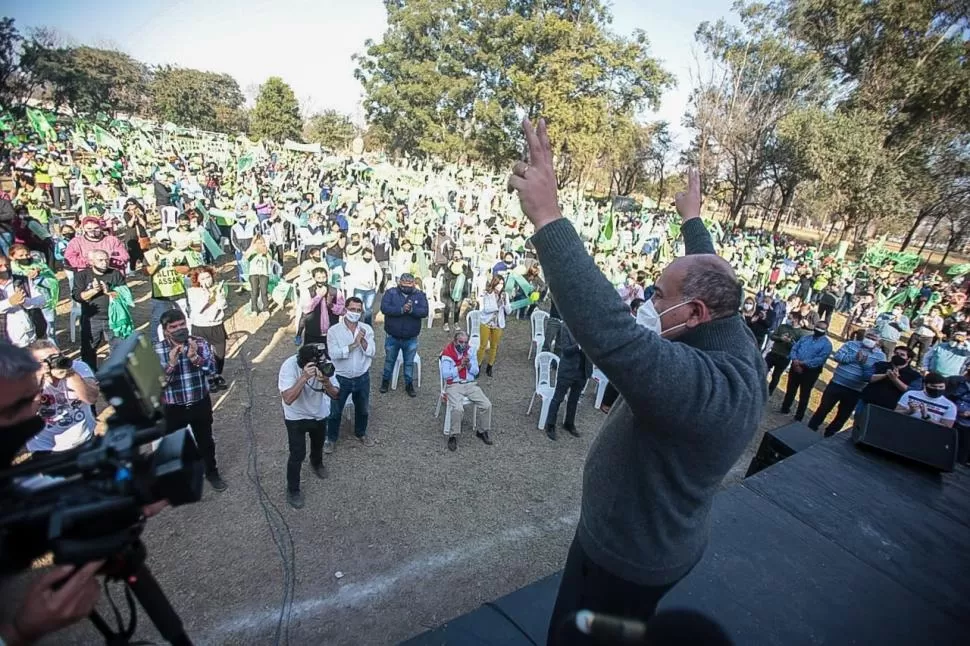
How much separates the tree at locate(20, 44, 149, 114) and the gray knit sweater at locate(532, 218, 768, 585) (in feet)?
133

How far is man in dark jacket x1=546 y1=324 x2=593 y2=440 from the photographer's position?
6.26 metres

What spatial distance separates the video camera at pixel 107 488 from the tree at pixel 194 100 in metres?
61.6

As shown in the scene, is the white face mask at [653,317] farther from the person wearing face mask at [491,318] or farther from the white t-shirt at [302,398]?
the person wearing face mask at [491,318]

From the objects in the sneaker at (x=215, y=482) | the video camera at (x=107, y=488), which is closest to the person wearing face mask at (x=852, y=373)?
the sneaker at (x=215, y=482)

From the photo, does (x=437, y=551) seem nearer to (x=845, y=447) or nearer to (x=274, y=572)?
(x=274, y=572)

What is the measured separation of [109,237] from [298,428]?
5154 millimetres

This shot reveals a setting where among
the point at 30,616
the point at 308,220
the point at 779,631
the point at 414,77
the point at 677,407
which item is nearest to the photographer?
the point at 30,616

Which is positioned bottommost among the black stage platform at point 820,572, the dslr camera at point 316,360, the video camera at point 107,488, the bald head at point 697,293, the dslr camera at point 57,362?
the black stage platform at point 820,572

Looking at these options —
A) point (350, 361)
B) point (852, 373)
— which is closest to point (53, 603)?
point (350, 361)

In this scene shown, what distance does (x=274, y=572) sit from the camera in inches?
158

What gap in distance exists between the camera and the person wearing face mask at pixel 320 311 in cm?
659

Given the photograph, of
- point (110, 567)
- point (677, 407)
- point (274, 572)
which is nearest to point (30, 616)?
point (110, 567)

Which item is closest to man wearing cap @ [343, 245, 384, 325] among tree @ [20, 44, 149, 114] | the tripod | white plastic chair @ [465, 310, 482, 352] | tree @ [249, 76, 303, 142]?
white plastic chair @ [465, 310, 482, 352]

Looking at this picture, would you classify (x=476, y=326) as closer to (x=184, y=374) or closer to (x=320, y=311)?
(x=320, y=311)
